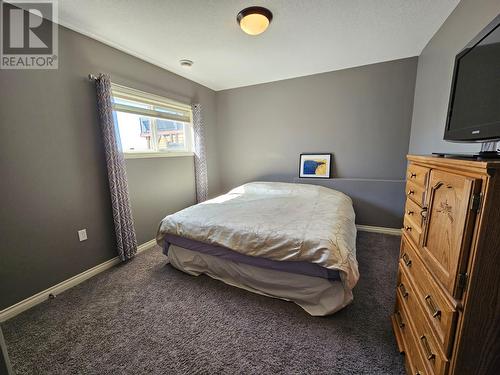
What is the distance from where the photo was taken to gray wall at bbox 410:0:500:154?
4.78ft

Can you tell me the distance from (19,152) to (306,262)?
2384 mm

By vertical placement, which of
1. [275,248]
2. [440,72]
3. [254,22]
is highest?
[254,22]

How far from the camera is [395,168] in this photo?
2.92m

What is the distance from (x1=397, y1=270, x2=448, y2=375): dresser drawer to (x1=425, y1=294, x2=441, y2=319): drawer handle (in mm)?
82

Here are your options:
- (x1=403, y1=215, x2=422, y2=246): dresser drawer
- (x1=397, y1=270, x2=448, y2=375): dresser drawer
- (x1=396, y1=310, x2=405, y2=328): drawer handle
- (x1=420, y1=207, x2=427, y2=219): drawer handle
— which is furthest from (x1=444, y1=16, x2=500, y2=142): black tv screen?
(x1=396, y1=310, x2=405, y2=328): drawer handle

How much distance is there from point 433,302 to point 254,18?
2154mm

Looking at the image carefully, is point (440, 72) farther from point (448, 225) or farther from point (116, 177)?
point (116, 177)

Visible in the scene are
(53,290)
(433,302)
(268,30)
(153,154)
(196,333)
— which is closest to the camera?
(433,302)

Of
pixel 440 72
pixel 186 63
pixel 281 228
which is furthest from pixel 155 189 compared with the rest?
pixel 440 72

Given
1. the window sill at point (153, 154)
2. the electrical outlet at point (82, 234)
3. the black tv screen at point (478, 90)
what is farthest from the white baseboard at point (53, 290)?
the black tv screen at point (478, 90)

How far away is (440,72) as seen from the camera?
197cm

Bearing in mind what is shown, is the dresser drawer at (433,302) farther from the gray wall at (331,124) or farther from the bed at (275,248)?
the gray wall at (331,124)

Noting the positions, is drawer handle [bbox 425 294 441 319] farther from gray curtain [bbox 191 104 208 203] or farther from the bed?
gray curtain [bbox 191 104 208 203]

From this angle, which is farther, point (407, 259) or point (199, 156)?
point (199, 156)
